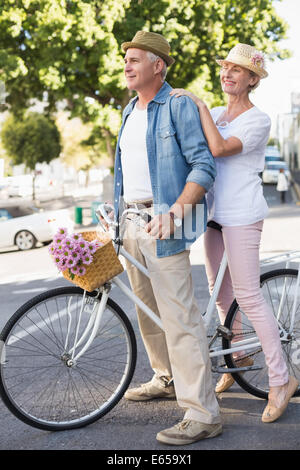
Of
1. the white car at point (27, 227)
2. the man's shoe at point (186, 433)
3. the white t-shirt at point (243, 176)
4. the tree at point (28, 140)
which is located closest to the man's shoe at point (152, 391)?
the man's shoe at point (186, 433)

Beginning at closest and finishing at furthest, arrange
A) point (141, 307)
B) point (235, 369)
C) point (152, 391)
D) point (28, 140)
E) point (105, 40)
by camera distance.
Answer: point (141, 307), point (235, 369), point (152, 391), point (105, 40), point (28, 140)

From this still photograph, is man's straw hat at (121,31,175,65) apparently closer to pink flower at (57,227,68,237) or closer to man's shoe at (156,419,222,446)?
pink flower at (57,227,68,237)

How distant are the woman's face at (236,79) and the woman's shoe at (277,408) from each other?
151 centimetres

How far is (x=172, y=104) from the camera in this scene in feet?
9.89

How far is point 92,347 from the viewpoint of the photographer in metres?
3.55

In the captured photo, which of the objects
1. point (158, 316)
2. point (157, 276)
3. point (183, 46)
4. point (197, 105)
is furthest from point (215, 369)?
point (183, 46)

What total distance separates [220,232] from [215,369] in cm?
73

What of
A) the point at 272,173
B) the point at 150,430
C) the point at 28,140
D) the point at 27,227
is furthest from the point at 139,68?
the point at 28,140

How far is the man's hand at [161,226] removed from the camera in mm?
2932

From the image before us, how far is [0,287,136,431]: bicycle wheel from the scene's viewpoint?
10.3 feet

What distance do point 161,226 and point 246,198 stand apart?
0.51m

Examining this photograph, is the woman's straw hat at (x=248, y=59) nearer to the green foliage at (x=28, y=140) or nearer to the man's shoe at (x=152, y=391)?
the man's shoe at (x=152, y=391)

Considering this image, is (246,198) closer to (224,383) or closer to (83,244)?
(83,244)

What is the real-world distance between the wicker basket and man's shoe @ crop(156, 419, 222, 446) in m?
0.76
